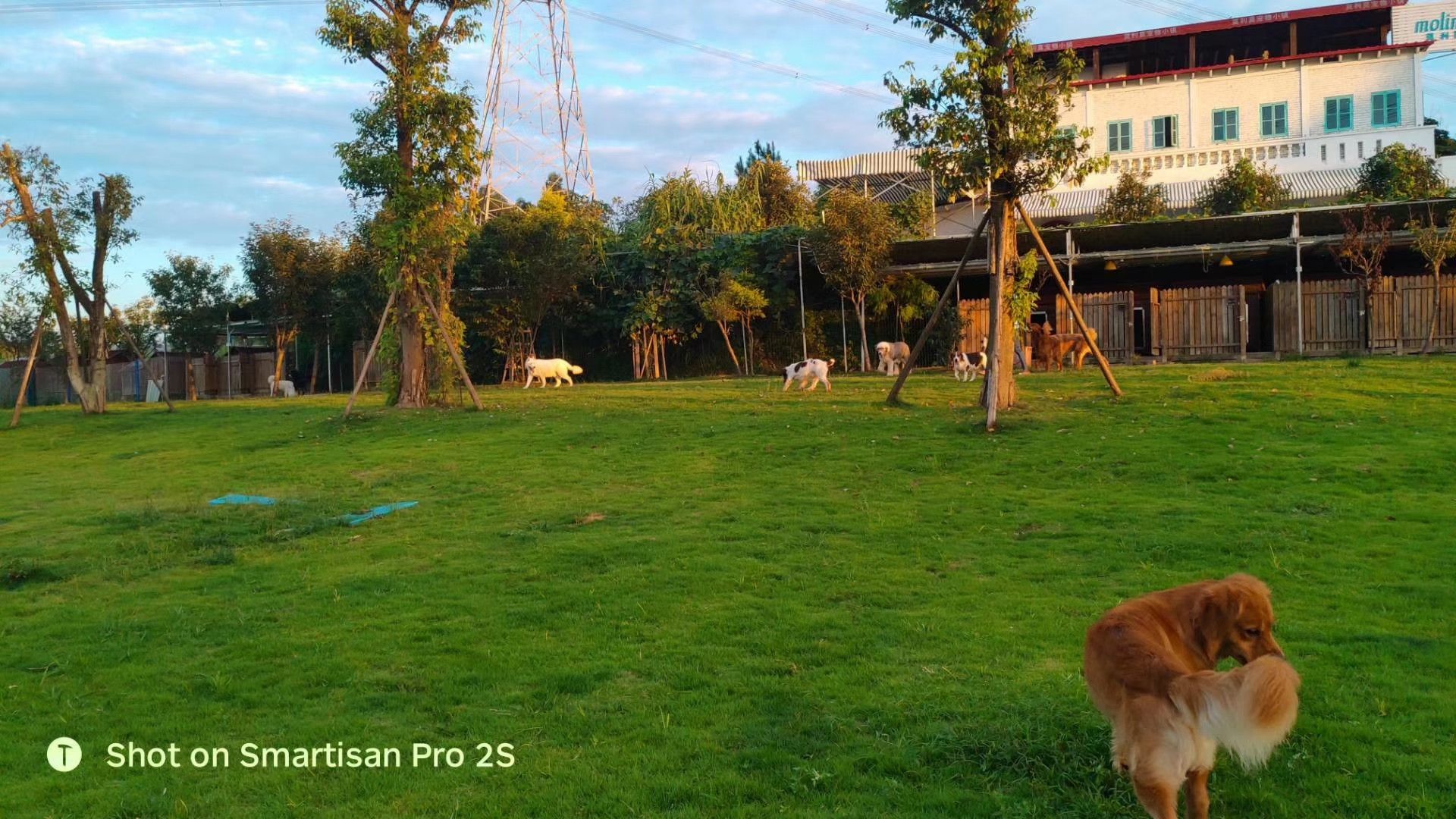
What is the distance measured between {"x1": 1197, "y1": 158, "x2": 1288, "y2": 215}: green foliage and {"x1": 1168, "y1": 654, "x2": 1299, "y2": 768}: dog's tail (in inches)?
1356

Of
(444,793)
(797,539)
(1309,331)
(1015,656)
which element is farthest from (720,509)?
(1309,331)

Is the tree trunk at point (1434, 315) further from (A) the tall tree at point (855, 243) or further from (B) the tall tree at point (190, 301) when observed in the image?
(B) the tall tree at point (190, 301)

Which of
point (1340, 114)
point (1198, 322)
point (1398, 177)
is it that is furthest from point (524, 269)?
point (1340, 114)

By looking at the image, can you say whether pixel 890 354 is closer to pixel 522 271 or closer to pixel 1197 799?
pixel 522 271

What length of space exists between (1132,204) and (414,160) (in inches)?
939

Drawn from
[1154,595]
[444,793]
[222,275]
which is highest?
[222,275]

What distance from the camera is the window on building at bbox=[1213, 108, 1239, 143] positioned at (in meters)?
45.5

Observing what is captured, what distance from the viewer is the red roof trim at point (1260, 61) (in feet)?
143

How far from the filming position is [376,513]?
12945mm

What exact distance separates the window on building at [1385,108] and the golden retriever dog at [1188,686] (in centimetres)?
4798

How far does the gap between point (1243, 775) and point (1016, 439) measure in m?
10.6

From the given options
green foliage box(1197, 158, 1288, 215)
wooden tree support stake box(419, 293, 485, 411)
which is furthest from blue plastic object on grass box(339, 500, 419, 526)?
green foliage box(1197, 158, 1288, 215)

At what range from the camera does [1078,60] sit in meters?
16.7

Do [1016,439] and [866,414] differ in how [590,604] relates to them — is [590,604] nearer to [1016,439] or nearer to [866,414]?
[1016,439]
